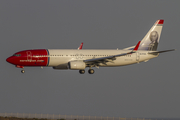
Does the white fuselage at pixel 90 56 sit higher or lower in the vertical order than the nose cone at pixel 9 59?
higher

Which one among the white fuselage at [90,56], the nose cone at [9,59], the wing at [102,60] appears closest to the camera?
the nose cone at [9,59]

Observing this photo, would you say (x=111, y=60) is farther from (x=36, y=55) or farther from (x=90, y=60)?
(x=36, y=55)

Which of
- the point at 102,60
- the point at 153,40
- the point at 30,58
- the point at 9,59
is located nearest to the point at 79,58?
the point at 102,60

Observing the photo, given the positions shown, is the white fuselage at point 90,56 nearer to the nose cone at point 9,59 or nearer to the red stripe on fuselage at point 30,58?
the red stripe on fuselage at point 30,58

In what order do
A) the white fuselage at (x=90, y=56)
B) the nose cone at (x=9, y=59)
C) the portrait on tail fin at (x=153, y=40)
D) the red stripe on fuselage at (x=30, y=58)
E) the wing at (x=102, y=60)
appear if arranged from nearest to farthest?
the red stripe on fuselage at (x=30, y=58) < the nose cone at (x=9, y=59) < the wing at (x=102, y=60) < the white fuselage at (x=90, y=56) < the portrait on tail fin at (x=153, y=40)

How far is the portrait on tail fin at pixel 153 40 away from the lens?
85312 millimetres

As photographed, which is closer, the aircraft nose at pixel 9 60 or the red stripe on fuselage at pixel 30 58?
the red stripe on fuselage at pixel 30 58

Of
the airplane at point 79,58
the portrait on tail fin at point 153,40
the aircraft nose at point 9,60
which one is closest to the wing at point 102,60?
the airplane at point 79,58

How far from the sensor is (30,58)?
74.8 m

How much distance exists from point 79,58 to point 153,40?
18684 mm

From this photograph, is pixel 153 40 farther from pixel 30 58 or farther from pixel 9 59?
pixel 9 59

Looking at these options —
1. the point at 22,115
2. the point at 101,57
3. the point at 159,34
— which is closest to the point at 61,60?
the point at 101,57

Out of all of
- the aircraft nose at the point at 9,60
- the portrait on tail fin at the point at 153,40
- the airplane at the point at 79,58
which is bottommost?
the aircraft nose at the point at 9,60

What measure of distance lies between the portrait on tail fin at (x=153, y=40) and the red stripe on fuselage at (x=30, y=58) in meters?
24.0
